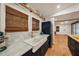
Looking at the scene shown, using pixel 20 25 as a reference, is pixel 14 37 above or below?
below

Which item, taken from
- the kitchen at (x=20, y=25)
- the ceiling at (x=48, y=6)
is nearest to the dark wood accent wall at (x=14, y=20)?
the kitchen at (x=20, y=25)

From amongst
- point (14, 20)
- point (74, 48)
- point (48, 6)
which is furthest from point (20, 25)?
point (74, 48)

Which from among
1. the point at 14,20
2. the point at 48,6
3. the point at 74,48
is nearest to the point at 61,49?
the point at 74,48

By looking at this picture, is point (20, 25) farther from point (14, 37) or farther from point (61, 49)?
point (61, 49)

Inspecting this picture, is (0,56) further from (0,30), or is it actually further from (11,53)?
(0,30)

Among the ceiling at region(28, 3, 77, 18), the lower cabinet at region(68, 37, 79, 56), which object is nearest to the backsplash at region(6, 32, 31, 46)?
the ceiling at region(28, 3, 77, 18)

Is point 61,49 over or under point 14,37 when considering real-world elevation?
under

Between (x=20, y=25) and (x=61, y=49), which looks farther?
(x=61, y=49)

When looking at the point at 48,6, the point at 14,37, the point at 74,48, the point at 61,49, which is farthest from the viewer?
the point at 74,48

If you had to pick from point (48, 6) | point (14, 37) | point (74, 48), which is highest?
point (48, 6)

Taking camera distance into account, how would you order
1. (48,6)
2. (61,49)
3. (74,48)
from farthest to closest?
(74,48) → (61,49) → (48,6)

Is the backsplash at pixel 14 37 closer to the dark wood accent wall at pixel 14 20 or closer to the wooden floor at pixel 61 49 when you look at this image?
the dark wood accent wall at pixel 14 20

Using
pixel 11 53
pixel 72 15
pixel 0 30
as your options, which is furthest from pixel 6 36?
pixel 72 15

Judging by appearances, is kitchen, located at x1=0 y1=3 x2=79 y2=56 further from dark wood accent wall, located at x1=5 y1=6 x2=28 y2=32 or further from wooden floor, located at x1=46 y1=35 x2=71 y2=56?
wooden floor, located at x1=46 y1=35 x2=71 y2=56
